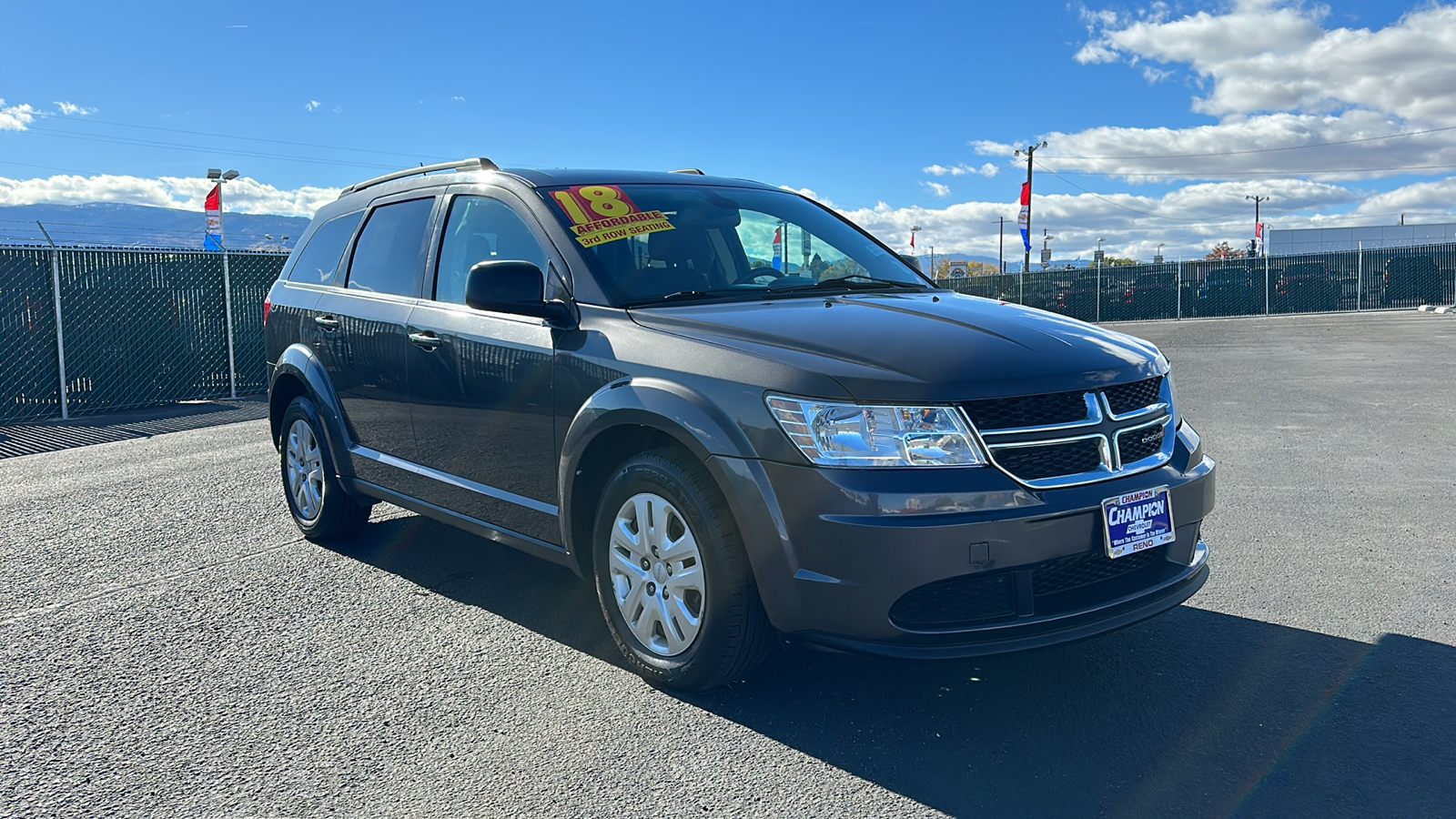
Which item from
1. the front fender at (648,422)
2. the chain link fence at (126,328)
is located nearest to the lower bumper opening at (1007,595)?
the front fender at (648,422)

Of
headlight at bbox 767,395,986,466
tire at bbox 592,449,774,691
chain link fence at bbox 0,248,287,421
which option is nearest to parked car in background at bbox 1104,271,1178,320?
chain link fence at bbox 0,248,287,421

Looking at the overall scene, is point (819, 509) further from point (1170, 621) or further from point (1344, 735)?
point (1170, 621)

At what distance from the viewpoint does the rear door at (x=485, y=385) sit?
404 centimetres

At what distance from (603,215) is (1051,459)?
6.65 feet

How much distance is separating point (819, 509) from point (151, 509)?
550 centimetres

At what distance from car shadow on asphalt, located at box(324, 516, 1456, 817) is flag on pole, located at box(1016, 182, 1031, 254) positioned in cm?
4699

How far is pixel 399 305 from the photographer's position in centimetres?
489

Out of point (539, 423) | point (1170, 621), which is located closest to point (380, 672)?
point (539, 423)

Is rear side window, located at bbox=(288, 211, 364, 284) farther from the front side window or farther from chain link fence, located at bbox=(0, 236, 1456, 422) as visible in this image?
chain link fence, located at bbox=(0, 236, 1456, 422)

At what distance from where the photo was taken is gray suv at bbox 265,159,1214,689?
3.04 metres

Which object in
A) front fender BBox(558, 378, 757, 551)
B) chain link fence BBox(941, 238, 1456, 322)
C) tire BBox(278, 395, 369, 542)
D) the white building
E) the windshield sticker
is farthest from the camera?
the white building

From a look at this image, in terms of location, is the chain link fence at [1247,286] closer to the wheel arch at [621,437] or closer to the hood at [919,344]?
the hood at [919,344]

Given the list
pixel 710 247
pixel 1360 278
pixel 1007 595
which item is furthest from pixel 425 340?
pixel 1360 278

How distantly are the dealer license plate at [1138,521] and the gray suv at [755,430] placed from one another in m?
0.01
